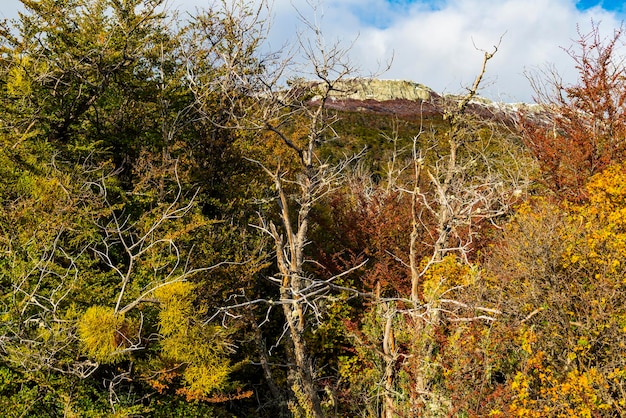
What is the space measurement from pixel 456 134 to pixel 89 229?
8.57 metres

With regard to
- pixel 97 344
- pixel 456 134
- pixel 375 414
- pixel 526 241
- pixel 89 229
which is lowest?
pixel 375 414

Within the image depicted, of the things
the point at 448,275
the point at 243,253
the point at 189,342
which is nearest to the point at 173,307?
the point at 189,342

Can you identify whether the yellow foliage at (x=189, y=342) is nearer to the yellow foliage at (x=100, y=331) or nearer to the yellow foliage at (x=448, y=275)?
the yellow foliage at (x=100, y=331)

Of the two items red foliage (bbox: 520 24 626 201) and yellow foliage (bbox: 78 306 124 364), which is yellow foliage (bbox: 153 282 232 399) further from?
red foliage (bbox: 520 24 626 201)

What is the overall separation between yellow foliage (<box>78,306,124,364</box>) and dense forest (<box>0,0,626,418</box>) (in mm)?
34

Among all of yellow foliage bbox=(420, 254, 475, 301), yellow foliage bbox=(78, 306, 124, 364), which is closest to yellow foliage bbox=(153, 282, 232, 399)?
yellow foliage bbox=(78, 306, 124, 364)

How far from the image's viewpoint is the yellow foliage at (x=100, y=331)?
8382mm

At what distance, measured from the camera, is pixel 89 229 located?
10305 mm

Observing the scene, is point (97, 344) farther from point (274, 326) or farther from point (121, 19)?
point (121, 19)

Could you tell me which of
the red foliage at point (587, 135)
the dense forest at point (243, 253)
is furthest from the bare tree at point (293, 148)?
the red foliage at point (587, 135)

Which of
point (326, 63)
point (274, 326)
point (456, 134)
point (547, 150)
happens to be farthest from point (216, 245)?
point (547, 150)

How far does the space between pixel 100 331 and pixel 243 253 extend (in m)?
4.92

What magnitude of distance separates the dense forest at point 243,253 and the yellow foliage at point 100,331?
3cm

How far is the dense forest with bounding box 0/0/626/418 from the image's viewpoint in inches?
320
